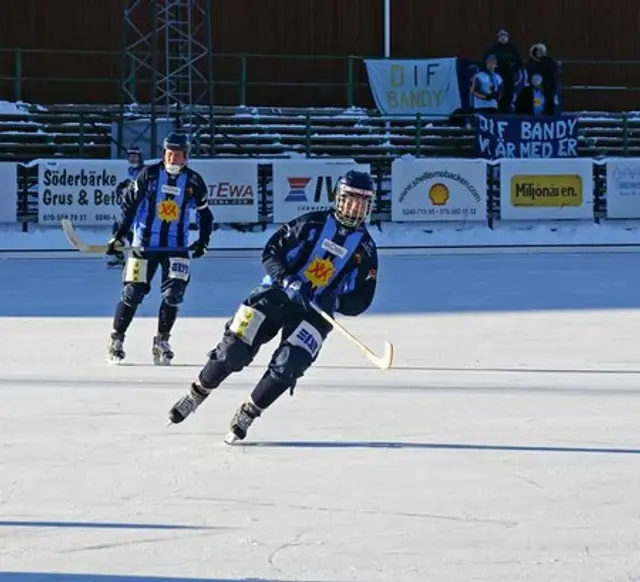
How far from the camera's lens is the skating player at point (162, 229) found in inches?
472

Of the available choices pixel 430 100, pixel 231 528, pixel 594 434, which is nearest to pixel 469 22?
pixel 430 100

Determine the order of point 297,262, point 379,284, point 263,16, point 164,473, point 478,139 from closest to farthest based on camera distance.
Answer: point 164,473 → point 297,262 → point 379,284 → point 478,139 → point 263,16

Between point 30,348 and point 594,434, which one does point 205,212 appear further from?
point 594,434

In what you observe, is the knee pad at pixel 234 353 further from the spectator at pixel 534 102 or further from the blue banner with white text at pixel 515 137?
the spectator at pixel 534 102

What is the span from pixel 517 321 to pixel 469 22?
17670 mm

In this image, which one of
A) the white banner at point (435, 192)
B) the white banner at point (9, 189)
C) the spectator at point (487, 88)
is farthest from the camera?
the spectator at point (487, 88)

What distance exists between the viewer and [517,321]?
14461 millimetres

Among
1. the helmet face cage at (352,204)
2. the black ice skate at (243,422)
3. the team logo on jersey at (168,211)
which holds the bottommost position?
the black ice skate at (243,422)

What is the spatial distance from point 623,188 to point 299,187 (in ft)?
16.9

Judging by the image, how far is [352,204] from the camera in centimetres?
864

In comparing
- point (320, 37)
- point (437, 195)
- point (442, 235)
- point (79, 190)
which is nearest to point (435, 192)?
point (437, 195)

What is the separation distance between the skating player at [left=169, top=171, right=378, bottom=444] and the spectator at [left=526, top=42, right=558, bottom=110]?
1944cm

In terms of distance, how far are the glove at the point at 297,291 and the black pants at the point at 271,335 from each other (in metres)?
0.03

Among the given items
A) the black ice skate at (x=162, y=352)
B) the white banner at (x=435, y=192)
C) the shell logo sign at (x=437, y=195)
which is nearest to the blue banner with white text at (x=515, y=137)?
the white banner at (x=435, y=192)
